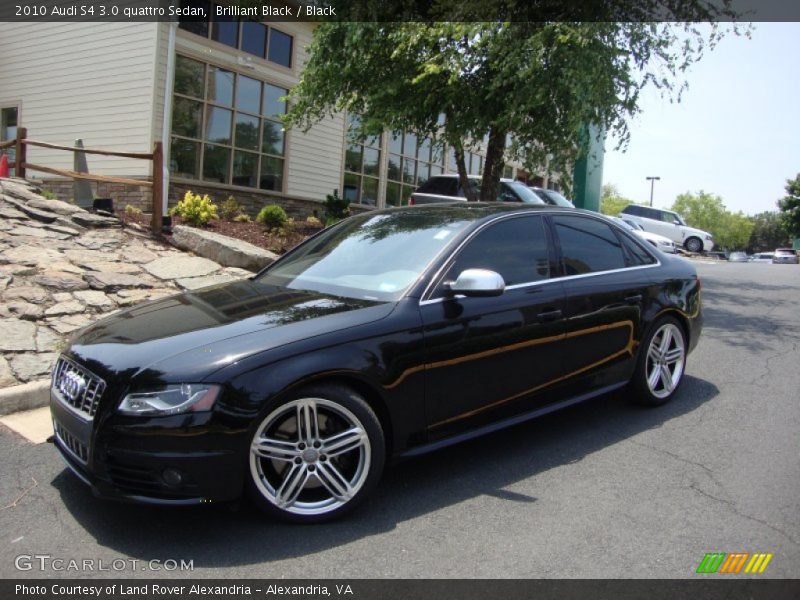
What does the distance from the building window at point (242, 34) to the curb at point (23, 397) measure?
10.9 m

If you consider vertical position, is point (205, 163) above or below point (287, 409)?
above

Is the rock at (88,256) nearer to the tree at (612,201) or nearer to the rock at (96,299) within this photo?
the rock at (96,299)

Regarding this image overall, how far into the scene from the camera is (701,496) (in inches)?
138

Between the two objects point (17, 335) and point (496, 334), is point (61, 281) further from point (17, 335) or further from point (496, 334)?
point (496, 334)

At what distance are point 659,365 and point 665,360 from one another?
78 millimetres

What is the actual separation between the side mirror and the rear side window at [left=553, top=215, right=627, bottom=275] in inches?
41.1

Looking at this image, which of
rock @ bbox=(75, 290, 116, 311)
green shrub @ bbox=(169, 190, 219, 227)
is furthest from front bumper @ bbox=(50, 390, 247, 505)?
green shrub @ bbox=(169, 190, 219, 227)

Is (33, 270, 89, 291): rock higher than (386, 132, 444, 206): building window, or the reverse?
(386, 132, 444, 206): building window

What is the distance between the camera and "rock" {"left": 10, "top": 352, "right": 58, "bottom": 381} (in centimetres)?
513

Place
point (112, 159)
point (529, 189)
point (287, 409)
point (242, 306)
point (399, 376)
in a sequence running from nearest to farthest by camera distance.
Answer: point (287, 409), point (399, 376), point (242, 306), point (112, 159), point (529, 189)

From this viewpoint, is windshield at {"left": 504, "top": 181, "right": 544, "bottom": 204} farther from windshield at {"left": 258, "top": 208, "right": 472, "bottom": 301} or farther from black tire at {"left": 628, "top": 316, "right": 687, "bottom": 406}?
windshield at {"left": 258, "top": 208, "right": 472, "bottom": 301}
